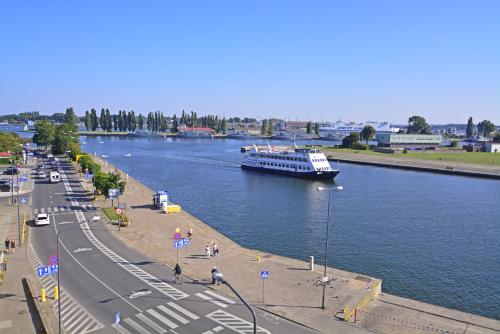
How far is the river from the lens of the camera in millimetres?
37219

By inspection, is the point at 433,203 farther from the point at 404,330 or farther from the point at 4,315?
the point at 4,315

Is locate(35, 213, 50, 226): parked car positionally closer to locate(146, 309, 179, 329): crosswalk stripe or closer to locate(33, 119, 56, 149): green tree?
locate(146, 309, 179, 329): crosswalk stripe

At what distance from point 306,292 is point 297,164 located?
76.3 metres

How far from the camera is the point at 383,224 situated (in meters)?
56.0

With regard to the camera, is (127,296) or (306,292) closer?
(127,296)

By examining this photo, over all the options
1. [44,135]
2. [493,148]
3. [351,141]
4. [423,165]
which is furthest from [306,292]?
[493,148]

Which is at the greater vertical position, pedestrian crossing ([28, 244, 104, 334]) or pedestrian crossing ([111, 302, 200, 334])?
pedestrian crossing ([111, 302, 200, 334])

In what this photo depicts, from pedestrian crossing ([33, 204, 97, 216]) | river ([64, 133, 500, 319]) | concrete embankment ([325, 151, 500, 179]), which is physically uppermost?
concrete embankment ([325, 151, 500, 179])

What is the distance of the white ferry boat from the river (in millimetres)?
3200

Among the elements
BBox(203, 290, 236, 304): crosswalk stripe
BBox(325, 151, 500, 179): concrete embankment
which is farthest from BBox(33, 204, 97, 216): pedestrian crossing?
BBox(325, 151, 500, 179): concrete embankment

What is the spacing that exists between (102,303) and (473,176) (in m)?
105

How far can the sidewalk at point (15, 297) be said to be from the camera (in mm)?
23641

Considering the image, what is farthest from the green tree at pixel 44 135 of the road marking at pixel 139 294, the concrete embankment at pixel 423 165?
the road marking at pixel 139 294

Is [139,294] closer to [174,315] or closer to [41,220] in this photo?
[174,315]
